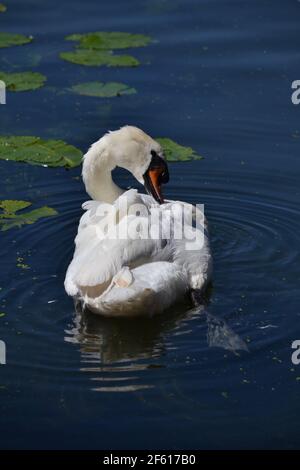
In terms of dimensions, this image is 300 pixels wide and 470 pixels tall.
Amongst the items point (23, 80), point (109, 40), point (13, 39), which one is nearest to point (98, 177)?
point (23, 80)

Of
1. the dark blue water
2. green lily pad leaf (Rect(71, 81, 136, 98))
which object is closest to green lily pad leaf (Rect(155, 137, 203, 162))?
the dark blue water

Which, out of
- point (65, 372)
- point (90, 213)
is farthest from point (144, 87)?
point (65, 372)

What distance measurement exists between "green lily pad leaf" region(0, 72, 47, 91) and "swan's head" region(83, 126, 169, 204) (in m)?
3.60

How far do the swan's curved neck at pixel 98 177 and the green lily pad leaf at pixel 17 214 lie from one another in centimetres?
100

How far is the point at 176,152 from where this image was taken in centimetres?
1096

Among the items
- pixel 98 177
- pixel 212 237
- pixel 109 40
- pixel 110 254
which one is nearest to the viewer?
pixel 110 254

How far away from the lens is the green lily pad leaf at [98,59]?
13.1m

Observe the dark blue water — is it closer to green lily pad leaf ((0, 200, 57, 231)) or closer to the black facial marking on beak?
green lily pad leaf ((0, 200, 57, 231))

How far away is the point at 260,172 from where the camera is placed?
10.9 meters

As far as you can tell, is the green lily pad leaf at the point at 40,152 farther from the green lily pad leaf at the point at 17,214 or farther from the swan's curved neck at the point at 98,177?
the swan's curved neck at the point at 98,177

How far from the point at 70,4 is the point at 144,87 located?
2986mm

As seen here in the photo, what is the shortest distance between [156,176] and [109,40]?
4.78 meters

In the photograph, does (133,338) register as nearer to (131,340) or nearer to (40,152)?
(131,340)

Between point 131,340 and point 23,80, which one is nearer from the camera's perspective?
point 131,340
